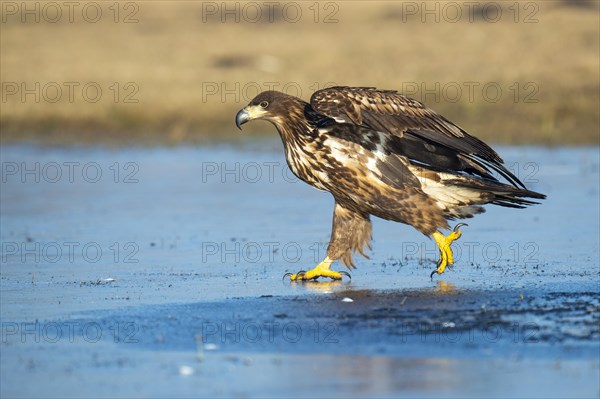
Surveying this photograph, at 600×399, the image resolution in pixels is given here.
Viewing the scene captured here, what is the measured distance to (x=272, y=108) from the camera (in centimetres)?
1098

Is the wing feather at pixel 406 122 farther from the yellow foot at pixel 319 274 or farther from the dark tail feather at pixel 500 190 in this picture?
the yellow foot at pixel 319 274

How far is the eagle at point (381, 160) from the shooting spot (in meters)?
10.6

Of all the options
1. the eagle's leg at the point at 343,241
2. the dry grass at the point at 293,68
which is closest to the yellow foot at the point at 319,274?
the eagle's leg at the point at 343,241

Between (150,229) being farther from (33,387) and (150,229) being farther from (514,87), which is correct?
(514,87)

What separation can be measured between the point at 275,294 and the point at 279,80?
652 inches

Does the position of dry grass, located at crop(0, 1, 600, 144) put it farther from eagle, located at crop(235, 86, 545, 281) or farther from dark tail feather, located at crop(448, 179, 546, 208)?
eagle, located at crop(235, 86, 545, 281)

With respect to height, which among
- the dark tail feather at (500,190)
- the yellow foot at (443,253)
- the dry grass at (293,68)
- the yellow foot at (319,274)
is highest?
the dry grass at (293,68)

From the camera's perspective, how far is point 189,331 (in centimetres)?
878

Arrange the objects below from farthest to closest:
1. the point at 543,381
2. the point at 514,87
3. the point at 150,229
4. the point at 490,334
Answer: the point at 514,87, the point at 150,229, the point at 490,334, the point at 543,381

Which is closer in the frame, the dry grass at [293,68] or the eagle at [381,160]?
the eagle at [381,160]

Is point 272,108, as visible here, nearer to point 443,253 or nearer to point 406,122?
point 406,122

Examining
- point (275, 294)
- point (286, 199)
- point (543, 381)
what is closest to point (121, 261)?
point (275, 294)

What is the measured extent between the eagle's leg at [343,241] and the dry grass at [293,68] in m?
10.9

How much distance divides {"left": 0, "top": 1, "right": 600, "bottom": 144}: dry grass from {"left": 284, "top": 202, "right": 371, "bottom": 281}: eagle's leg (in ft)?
35.6
